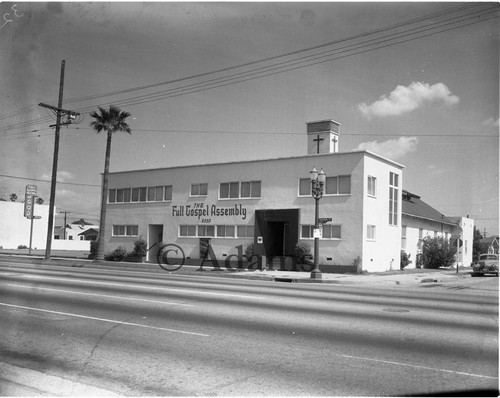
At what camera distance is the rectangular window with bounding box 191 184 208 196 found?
36.8 meters

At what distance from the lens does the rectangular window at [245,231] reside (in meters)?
33.8

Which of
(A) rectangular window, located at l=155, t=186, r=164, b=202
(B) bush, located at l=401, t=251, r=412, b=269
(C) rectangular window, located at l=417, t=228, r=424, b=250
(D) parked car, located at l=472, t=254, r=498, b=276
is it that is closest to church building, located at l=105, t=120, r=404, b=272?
(A) rectangular window, located at l=155, t=186, r=164, b=202

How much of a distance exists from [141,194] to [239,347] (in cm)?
3449

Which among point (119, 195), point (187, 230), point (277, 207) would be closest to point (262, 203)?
point (277, 207)

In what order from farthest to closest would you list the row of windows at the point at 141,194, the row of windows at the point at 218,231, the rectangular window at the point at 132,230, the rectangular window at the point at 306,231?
the rectangular window at the point at 132,230 → the row of windows at the point at 141,194 → the row of windows at the point at 218,231 → the rectangular window at the point at 306,231

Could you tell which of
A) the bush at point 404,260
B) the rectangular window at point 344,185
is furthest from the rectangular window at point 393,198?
the rectangular window at point 344,185

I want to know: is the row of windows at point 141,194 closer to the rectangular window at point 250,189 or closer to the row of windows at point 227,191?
the row of windows at point 227,191

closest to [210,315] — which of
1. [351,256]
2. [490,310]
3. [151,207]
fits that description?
[490,310]

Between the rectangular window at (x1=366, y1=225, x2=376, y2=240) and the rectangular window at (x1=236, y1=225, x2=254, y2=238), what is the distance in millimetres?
7579

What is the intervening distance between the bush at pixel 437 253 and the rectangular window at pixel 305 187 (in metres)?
14.0

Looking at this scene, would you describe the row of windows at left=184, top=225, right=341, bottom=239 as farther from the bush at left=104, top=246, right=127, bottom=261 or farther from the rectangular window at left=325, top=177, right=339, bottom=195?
the bush at left=104, top=246, right=127, bottom=261

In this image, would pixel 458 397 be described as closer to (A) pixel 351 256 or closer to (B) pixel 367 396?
(B) pixel 367 396

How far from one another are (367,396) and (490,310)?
8355 mm

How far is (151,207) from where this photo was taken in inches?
1565
